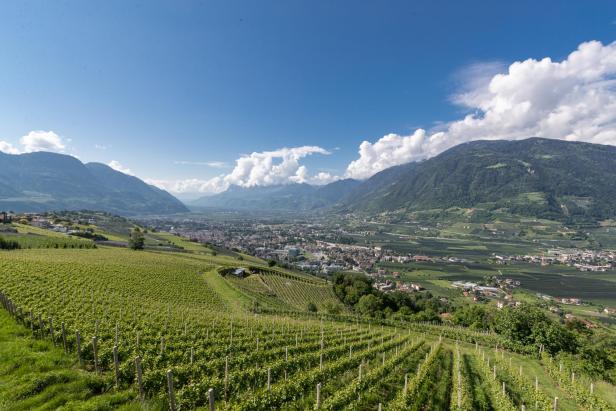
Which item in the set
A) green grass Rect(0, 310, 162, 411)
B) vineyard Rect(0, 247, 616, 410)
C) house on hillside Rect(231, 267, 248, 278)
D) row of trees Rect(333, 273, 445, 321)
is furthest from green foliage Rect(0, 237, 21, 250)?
row of trees Rect(333, 273, 445, 321)

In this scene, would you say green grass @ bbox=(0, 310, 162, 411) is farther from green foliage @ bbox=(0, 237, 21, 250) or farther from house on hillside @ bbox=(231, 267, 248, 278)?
green foliage @ bbox=(0, 237, 21, 250)

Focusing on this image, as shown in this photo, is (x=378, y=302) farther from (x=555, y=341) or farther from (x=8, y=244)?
(x=8, y=244)

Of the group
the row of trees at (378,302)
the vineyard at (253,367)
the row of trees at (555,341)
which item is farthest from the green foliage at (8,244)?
the row of trees at (555,341)

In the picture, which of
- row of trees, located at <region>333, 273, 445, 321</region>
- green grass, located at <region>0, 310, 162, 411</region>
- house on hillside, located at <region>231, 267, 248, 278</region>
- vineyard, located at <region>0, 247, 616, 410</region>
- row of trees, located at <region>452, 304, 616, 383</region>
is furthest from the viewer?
house on hillside, located at <region>231, 267, 248, 278</region>

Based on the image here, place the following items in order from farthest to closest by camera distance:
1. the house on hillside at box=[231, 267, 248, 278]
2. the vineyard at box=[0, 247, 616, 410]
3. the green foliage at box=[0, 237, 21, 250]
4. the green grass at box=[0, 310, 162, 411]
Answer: the house on hillside at box=[231, 267, 248, 278]
the green foliage at box=[0, 237, 21, 250]
the vineyard at box=[0, 247, 616, 410]
the green grass at box=[0, 310, 162, 411]

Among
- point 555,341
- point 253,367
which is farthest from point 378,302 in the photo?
point 253,367

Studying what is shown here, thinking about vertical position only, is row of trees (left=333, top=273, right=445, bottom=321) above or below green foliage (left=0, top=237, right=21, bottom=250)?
below

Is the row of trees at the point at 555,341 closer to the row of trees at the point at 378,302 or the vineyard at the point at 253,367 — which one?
the vineyard at the point at 253,367

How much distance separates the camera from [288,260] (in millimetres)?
164375

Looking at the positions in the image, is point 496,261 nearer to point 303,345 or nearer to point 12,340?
point 303,345

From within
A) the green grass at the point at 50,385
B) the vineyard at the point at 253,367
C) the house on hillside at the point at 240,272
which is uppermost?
the green grass at the point at 50,385

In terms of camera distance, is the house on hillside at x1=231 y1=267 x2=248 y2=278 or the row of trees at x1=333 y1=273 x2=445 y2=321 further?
the house on hillside at x1=231 y1=267 x2=248 y2=278

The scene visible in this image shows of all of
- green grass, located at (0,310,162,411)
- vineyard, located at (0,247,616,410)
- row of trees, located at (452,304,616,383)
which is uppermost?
green grass, located at (0,310,162,411)

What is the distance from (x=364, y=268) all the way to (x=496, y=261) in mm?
83546
